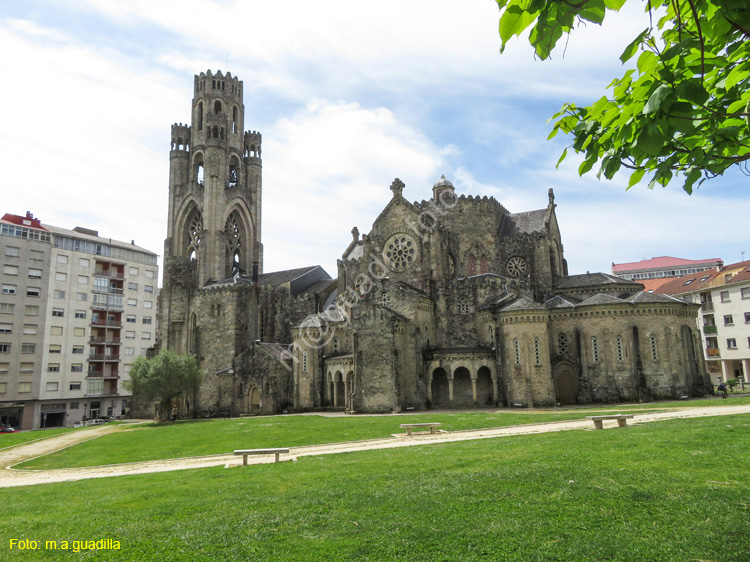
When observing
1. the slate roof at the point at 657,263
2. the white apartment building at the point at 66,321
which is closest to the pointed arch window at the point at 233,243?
the white apartment building at the point at 66,321

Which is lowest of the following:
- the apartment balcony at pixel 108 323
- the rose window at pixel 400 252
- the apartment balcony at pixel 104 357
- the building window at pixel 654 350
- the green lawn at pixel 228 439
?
the green lawn at pixel 228 439

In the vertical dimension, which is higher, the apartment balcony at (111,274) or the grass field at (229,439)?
the apartment balcony at (111,274)

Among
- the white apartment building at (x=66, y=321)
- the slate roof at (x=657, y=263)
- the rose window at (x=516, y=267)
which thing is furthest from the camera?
the slate roof at (x=657, y=263)

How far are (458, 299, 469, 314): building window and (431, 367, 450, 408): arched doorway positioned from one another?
5.25 meters

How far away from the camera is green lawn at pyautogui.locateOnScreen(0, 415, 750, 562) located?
688 centimetres

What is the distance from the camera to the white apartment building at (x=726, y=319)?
183 feet

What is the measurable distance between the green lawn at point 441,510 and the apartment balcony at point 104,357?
57837 millimetres

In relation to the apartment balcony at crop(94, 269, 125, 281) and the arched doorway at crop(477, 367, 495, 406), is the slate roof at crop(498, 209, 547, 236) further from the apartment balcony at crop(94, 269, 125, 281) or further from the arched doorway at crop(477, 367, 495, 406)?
the apartment balcony at crop(94, 269, 125, 281)

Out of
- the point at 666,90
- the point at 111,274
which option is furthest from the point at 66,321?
the point at 666,90

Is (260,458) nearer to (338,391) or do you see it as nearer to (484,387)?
(484,387)

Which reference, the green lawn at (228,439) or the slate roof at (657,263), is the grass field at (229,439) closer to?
the green lawn at (228,439)

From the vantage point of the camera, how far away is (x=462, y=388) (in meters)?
41.1

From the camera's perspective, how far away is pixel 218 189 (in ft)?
206

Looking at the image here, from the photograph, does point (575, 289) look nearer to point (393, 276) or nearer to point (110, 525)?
point (393, 276)
